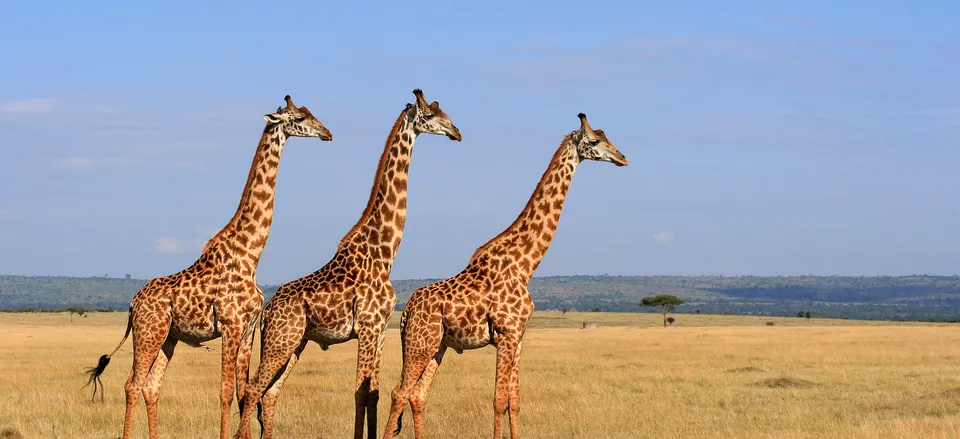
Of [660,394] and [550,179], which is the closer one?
[550,179]

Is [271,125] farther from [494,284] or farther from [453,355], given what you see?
[453,355]

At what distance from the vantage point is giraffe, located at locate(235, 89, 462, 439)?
12.5 metres

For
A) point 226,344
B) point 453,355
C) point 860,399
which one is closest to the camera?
point 226,344

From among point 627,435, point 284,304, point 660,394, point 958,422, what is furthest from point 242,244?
point 660,394

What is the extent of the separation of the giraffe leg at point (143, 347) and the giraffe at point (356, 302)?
113 centimetres

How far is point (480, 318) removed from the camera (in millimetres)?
12609

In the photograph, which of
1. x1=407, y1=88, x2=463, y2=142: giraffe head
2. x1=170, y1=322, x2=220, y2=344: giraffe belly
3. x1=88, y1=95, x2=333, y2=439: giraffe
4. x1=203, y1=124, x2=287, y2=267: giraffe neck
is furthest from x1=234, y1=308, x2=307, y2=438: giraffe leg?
x1=407, y1=88, x2=463, y2=142: giraffe head

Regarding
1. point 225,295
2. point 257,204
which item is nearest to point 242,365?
point 225,295

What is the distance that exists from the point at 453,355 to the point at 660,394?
39.2 feet

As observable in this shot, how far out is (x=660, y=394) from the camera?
23.0m

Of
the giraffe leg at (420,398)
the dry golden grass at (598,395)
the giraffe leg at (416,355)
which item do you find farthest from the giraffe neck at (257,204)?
the dry golden grass at (598,395)

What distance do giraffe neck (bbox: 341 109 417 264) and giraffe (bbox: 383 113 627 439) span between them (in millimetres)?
711

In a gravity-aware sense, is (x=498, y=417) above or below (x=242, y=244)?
below

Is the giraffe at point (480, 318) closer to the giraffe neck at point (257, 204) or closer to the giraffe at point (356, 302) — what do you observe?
the giraffe at point (356, 302)
